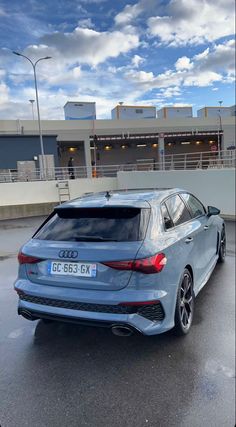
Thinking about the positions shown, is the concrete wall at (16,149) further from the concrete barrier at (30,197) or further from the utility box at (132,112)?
the utility box at (132,112)

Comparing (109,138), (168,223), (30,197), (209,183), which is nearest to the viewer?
(168,223)

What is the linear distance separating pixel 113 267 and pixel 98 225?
51 cm

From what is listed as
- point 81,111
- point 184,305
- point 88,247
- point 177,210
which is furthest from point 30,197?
point 81,111

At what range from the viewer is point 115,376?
279cm

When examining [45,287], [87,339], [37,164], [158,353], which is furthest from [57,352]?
[37,164]

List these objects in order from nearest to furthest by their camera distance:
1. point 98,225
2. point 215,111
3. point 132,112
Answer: point 98,225 < point 132,112 < point 215,111

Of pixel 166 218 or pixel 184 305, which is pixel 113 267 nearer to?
pixel 166 218

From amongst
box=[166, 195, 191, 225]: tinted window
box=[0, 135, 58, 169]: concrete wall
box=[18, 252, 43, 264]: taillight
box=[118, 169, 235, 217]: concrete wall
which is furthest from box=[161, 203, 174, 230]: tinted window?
box=[0, 135, 58, 169]: concrete wall

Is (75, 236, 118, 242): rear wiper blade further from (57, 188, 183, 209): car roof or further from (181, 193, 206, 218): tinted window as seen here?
(181, 193, 206, 218): tinted window

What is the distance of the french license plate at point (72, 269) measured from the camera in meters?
2.88

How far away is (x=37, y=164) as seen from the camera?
78.1ft

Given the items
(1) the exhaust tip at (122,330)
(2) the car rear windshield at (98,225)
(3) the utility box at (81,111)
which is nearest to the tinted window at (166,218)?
(2) the car rear windshield at (98,225)

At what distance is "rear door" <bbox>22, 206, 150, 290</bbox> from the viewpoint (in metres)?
2.83

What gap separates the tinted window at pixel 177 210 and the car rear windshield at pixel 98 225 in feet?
1.90
